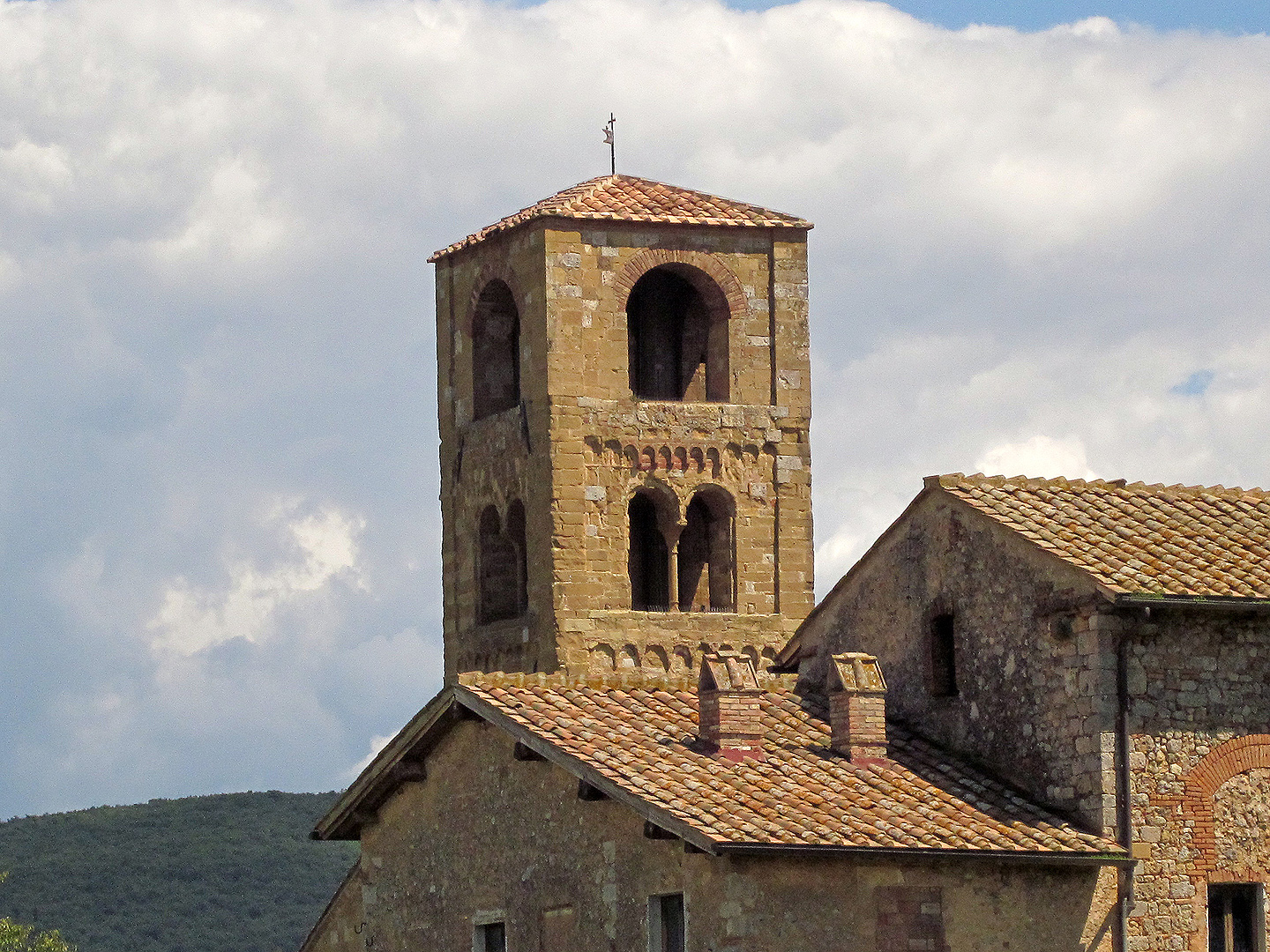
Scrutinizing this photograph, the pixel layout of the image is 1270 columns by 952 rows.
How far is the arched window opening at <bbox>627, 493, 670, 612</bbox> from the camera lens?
128ft

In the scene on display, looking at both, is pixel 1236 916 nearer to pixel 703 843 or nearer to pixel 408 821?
pixel 703 843

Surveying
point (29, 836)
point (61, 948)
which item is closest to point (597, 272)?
point (61, 948)

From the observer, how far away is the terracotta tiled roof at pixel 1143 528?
27406mm

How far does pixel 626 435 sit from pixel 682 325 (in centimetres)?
227

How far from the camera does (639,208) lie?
38750mm

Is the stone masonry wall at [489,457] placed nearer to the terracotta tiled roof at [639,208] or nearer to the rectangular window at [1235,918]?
the terracotta tiled roof at [639,208]

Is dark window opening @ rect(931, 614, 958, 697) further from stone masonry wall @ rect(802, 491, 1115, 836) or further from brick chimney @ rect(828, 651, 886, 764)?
brick chimney @ rect(828, 651, 886, 764)

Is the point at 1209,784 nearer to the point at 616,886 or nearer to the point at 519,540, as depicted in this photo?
the point at 616,886

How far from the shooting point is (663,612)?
38094mm

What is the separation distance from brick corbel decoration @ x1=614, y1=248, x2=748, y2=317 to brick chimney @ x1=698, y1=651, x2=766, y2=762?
11908mm

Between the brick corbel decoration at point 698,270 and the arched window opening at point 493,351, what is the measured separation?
2180 mm

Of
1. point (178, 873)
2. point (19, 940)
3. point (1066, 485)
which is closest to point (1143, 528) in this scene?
point (1066, 485)

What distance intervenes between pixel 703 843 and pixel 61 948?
30.9 metres

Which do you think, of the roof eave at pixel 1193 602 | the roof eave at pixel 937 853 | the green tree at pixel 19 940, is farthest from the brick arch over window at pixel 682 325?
the green tree at pixel 19 940
